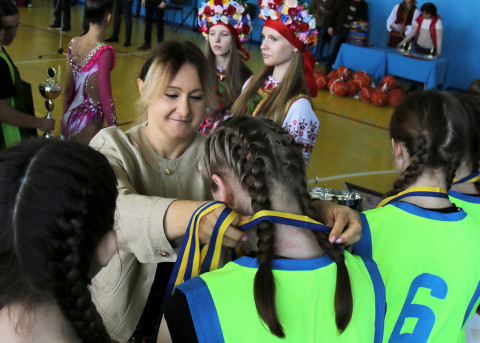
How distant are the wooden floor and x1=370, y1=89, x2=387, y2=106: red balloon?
0.11 m

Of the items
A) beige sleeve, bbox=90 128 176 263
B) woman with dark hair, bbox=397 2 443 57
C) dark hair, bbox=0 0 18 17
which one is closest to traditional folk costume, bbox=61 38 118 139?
dark hair, bbox=0 0 18 17

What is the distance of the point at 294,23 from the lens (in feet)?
10.5

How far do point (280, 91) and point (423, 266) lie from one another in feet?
5.48

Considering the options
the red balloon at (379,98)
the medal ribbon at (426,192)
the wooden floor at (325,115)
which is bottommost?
the wooden floor at (325,115)

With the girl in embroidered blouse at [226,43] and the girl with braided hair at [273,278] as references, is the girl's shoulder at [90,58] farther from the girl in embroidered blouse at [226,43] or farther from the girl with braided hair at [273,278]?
the girl with braided hair at [273,278]

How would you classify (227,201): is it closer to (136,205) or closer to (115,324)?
(136,205)

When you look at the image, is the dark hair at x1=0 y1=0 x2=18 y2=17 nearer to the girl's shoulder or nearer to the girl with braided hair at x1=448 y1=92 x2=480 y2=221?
the girl's shoulder

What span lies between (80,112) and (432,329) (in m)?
2.71

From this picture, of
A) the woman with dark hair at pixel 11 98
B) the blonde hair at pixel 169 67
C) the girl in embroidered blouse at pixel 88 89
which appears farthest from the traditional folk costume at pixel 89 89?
the blonde hair at pixel 169 67

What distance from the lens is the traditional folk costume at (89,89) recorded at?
3.39 metres

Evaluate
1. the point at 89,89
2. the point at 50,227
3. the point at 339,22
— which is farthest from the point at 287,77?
the point at 339,22

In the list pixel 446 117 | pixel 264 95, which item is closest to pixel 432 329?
pixel 446 117

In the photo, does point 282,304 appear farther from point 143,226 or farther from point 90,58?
point 90,58

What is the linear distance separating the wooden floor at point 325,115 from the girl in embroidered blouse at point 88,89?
88.4 inches
